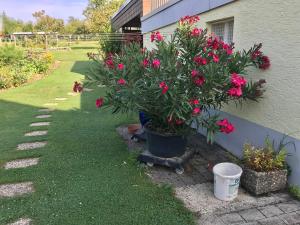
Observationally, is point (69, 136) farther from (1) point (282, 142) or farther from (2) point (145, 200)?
(1) point (282, 142)

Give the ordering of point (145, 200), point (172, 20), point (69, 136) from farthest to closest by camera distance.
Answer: point (172, 20) → point (69, 136) → point (145, 200)

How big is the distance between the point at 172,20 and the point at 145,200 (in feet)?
15.6

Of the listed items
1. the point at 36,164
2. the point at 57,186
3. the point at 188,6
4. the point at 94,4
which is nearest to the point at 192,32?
the point at 188,6

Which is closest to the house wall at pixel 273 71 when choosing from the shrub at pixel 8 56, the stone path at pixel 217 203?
the stone path at pixel 217 203

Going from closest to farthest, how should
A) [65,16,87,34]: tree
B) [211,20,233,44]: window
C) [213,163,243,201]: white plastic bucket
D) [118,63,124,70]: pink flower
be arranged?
[213,163,243,201]: white plastic bucket → [118,63,124,70]: pink flower → [211,20,233,44]: window → [65,16,87,34]: tree

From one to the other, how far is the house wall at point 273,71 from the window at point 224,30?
346 mm

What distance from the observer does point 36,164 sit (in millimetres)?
4500

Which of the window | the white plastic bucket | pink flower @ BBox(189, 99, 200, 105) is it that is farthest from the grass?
the window

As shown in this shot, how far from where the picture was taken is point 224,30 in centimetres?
525

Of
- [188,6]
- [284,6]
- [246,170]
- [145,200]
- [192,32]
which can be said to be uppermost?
[188,6]

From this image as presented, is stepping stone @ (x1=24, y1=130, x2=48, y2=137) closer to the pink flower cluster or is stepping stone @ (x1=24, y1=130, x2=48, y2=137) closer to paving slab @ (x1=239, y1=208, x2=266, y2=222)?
the pink flower cluster

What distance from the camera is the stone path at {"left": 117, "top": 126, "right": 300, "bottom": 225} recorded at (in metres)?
3.08

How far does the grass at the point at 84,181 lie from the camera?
315 cm

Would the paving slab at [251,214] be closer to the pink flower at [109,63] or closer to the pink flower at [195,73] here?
the pink flower at [195,73]
